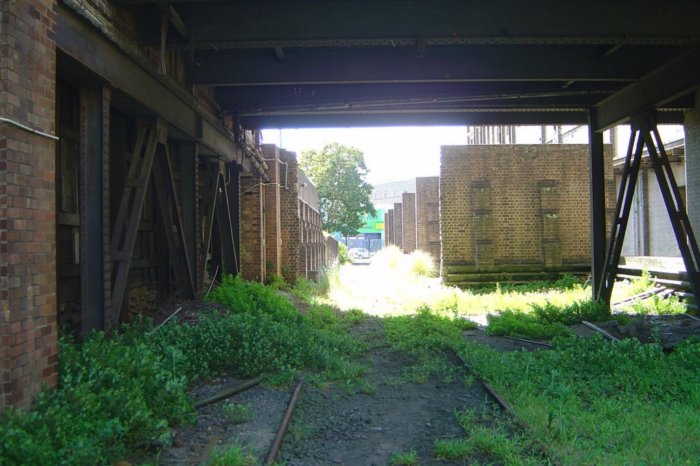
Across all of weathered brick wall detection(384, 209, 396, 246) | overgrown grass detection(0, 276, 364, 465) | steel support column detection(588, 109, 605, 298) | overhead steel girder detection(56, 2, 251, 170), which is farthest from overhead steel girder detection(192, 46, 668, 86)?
weathered brick wall detection(384, 209, 396, 246)

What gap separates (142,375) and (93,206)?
199 cm

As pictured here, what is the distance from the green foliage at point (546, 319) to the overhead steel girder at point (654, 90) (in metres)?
3.80

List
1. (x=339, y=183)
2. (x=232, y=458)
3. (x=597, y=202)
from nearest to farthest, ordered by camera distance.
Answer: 1. (x=232, y=458)
2. (x=597, y=202)
3. (x=339, y=183)

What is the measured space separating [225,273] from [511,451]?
8412mm

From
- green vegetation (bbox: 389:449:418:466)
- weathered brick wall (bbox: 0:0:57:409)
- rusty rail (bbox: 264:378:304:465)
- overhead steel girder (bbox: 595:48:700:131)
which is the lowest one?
green vegetation (bbox: 389:449:418:466)

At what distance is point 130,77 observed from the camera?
6449 mm

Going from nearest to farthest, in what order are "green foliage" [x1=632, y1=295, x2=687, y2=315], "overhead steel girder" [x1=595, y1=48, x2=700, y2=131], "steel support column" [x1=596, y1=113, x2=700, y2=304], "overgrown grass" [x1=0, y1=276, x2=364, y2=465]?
1. "overgrown grass" [x1=0, y1=276, x2=364, y2=465]
2. "overhead steel girder" [x1=595, y1=48, x2=700, y2=131]
3. "steel support column" [x1=596, y1=113, x2=700, y2=304]
4. "green foliage" [x1=632, y1=295, x2=687, y2=315]

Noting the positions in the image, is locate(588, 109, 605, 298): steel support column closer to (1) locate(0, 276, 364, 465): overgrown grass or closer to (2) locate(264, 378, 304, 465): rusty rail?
(1) locate(0, 276, 364, 465): overgrown grass

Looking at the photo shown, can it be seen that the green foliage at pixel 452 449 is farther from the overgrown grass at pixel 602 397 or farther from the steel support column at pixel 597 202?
the steel support column at pixel 597 202

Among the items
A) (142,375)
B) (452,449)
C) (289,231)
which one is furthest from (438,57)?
(289,231)

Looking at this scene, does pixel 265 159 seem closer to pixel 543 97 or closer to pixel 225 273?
pixel 225 273

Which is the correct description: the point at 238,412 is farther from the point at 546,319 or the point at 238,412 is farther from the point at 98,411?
the point at 546,319

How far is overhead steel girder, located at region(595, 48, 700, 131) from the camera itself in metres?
8.80

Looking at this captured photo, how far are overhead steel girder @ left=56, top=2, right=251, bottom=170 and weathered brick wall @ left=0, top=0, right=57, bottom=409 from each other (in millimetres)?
763
